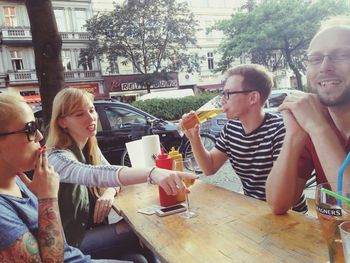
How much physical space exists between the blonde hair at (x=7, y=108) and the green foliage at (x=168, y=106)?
1523cm

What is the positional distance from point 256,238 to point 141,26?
19787 millimetres

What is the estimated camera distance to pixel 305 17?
48.2ft

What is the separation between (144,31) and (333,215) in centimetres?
1994

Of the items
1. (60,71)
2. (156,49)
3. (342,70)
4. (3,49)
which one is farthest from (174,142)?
(3,49)

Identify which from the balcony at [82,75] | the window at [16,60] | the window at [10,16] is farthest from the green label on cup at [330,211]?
the window at [10,16]

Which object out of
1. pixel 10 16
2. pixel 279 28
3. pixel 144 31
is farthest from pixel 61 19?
pixel 279 28

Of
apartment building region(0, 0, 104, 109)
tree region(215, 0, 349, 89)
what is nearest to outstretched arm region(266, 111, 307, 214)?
tree region(215, 0, 349, 89)

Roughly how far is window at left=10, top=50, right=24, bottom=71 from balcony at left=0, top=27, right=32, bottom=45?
79cm

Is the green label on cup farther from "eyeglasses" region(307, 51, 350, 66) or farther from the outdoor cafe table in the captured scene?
"eyeglasses" region(307, 51, 350, 66)

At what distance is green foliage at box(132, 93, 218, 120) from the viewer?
16656 mm

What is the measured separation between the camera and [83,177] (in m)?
1.66

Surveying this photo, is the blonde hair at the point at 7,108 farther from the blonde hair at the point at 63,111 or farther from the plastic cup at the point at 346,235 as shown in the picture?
the plastic cup at the point at 346,235

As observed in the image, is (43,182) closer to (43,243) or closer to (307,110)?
(43,243)

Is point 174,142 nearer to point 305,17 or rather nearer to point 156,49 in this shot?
point 305,17
